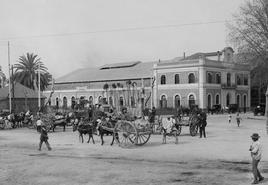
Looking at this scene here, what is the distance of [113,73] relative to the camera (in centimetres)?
7706

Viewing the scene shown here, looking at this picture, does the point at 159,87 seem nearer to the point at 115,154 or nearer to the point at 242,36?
the point at 242,36

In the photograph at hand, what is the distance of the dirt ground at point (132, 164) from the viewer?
504 inches

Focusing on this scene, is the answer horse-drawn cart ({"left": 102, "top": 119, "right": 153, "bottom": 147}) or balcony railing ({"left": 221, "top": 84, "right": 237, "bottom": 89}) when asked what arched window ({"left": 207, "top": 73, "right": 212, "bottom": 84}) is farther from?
horse-drawn cart ({"left": 102, "top": 119, "right": 153, "bottom": 147})

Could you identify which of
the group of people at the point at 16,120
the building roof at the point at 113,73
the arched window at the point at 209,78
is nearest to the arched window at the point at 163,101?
the building roof at the point at 113,73

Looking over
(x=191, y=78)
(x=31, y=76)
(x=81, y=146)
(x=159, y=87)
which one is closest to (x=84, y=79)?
(x=31, y=76)

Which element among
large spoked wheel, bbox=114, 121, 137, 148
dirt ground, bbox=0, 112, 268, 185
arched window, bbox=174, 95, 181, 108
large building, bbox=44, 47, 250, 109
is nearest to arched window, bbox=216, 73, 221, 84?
large building, bbox=44, 47, 250, 109

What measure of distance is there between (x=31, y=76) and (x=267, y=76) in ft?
137

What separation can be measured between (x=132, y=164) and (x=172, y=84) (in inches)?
1889

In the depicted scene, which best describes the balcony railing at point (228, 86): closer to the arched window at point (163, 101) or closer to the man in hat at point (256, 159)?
the arched window at point (163, 101)

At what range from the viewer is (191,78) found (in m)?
62.2

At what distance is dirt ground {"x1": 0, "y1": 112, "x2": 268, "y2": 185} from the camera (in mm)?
12812

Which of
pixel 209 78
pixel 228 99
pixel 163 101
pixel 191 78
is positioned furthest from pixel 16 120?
pixel 228 99

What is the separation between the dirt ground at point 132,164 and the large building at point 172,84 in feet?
107

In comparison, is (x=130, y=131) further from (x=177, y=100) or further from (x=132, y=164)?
(x=177, y=100)
